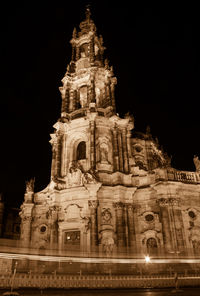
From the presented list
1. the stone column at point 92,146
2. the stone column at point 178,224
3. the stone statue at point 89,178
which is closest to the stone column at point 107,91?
the stone column at point 92,146

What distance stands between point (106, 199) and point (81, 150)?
7.01 m

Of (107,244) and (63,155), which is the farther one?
(63,155)

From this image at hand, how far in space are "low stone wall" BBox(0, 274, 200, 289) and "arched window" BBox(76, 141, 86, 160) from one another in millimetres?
15945

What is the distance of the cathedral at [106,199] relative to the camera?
23.7 m

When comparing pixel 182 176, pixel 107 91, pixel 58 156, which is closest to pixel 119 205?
pixel 182 176

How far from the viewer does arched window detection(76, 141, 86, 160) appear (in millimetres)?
29666

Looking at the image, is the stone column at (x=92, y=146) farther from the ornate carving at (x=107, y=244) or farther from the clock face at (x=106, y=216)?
the ornate carving at (x=107, y=244)

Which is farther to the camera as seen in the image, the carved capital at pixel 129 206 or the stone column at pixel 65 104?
the stone column at pixel 65 104

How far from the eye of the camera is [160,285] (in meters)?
15.6

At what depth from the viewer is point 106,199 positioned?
25.8 m

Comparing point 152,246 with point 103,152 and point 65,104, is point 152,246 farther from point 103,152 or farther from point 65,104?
point 65,104

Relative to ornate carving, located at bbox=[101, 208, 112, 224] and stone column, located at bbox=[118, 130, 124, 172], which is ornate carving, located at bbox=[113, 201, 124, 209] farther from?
stone column, located at bbox=[118, 130, 124, 172]

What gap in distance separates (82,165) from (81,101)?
1168 centimetres

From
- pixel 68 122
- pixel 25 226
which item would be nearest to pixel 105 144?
pixel 68 122
